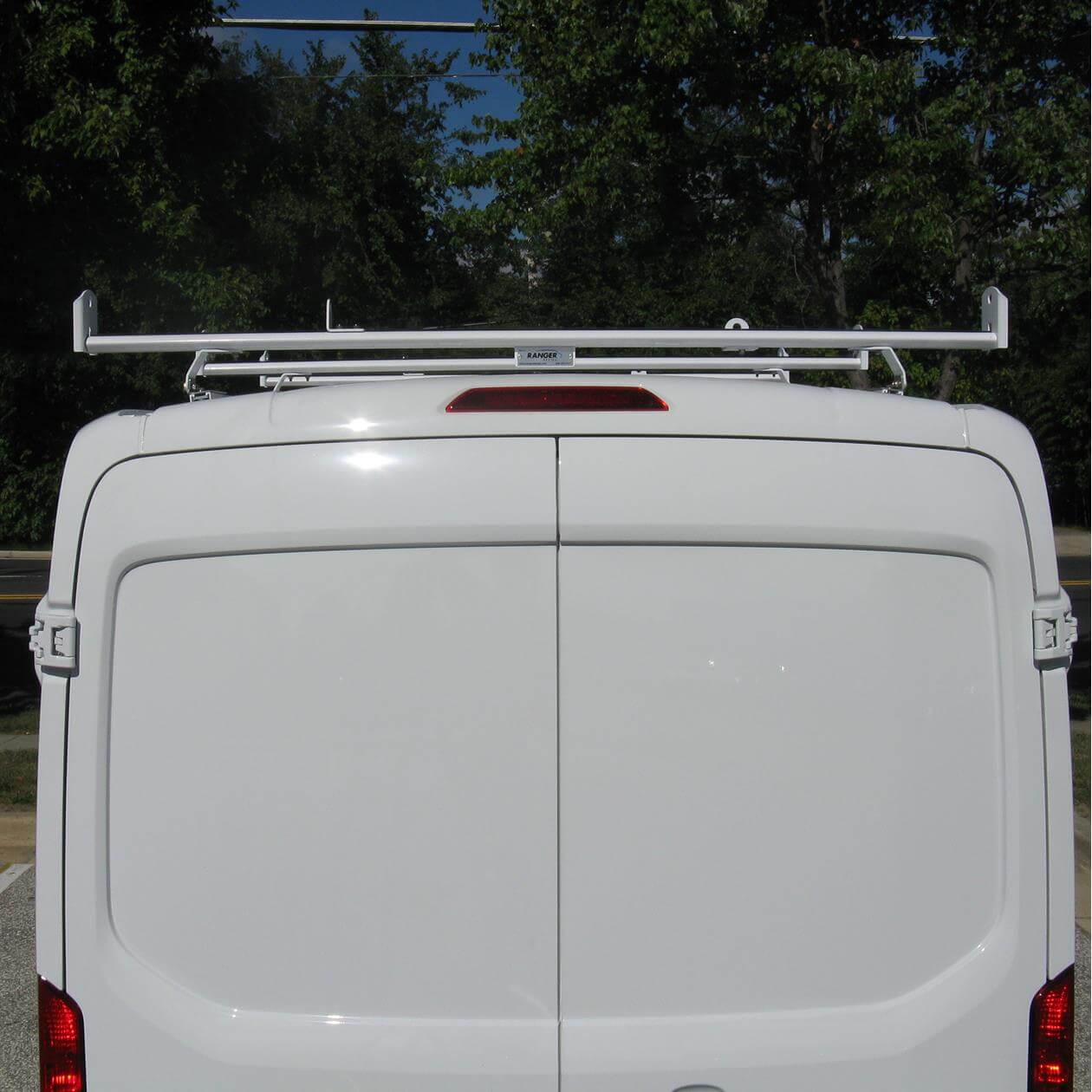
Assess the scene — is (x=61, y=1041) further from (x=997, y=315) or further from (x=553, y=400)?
(x=997, y=315)

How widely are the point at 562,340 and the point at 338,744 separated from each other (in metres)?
0.83

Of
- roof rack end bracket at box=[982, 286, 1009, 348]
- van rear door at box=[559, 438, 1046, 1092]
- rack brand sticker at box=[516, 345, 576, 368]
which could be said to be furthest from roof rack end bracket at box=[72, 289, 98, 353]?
roof rack end bracket at box=[982, 286, 1009, 348]

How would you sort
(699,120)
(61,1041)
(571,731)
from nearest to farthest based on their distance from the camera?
(571,731) < (61,1041) < (699,120)

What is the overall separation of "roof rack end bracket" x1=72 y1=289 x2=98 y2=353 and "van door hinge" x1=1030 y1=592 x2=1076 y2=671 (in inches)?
69.7

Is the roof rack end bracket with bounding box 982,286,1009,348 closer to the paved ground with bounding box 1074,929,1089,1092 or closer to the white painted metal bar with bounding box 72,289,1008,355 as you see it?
the white painted metal bar with bounding box 72,289,1008,355

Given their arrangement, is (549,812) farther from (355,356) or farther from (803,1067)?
(355,356)

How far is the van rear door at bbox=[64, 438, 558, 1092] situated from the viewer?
1.76m

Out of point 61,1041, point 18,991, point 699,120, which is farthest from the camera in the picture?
point 699,120

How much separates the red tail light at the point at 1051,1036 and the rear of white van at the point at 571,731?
62mm

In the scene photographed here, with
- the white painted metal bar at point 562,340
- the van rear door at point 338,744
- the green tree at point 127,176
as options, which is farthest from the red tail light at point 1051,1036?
the green tree at point 127,176

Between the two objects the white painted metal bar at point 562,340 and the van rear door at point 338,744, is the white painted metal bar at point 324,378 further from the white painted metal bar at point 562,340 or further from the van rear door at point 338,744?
the van rear door at point 338,744

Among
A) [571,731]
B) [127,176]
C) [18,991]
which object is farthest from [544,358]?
[127,176]

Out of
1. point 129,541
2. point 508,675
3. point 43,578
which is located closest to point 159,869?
point 129,541

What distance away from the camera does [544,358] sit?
2229 millimetres
